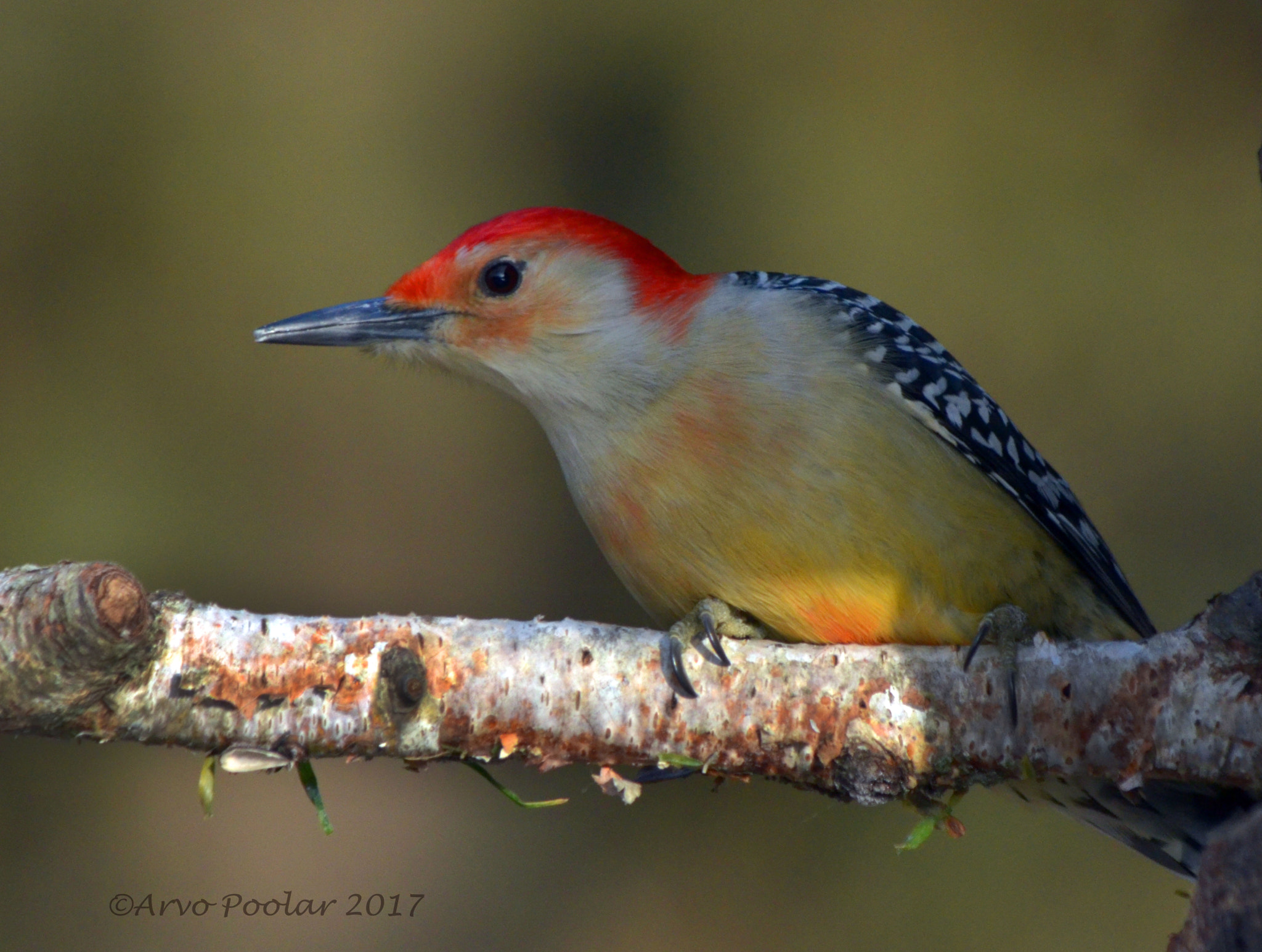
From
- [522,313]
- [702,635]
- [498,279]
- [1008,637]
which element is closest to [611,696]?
[702,635]

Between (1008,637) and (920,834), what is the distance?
0.53 m

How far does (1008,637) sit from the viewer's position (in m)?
2.79

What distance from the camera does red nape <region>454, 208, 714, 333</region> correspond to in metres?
3.33

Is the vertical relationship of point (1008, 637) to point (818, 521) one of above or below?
below

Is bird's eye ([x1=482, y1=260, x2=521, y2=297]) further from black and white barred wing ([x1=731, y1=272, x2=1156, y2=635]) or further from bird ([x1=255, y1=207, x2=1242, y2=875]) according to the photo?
black and white barred wing ([x1=731, y1=272, x2=1156, y2=635])

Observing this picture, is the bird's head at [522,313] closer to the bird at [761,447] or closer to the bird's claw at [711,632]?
the bird at [761,447]

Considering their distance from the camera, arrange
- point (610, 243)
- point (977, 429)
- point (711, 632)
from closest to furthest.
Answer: point (711, 632), point (977, 429), point (610, 243)

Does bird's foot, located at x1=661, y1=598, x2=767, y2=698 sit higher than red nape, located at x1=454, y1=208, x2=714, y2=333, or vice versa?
red nape, located at x1=454, y1=208, x2=714, y2=333

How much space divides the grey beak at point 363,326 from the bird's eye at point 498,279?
152mm

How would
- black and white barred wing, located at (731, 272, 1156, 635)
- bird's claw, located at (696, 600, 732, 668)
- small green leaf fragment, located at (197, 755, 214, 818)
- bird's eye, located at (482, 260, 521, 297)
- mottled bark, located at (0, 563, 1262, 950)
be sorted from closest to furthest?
mottled bark, located at (0, 563, 1262, 950) < small green leaf fragment, located at (197, 755, 214, 818) < bird's claw, located at (696, 600, 732, 668) < black and white barred wing, located at (731, 272, 1156, 635) < bird's eye, located at (482, 260, 521, 297)

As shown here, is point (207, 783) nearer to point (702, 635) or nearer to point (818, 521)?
point (702, 635)

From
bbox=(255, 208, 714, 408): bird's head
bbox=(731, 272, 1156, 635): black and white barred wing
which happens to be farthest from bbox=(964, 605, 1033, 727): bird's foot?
bbox=(255, 208, 714, 408): bird's head

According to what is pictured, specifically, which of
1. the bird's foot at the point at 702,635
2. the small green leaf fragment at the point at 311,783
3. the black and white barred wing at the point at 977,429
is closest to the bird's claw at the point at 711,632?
the bird's foot at the point at 702,635

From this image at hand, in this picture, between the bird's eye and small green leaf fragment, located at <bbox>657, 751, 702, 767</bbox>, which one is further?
the bird's eye
